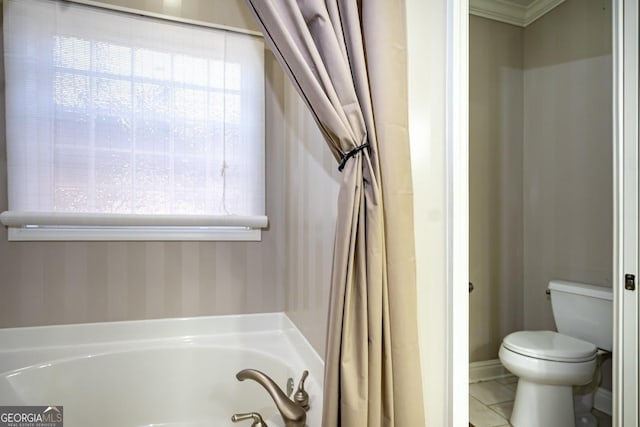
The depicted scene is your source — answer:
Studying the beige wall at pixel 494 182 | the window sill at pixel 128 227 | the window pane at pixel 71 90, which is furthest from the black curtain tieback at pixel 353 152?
the window pane at pixel 71 90

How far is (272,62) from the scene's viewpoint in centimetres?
173

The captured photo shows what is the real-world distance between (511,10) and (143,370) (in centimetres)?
267

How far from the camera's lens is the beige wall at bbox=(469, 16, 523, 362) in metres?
1.79

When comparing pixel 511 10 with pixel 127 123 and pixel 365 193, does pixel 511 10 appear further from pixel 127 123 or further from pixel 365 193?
pixel 127 123

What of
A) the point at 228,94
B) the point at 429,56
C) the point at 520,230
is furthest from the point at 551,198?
the point at 228,94

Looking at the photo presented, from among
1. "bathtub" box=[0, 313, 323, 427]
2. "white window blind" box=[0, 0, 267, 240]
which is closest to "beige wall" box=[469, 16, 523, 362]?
"bathtub" box=[0, 313, 323, 427]

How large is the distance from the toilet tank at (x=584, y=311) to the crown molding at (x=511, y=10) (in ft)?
4.90

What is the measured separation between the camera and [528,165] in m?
1.87

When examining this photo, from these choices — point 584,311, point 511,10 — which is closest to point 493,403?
point 584,311

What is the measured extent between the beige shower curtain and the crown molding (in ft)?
4.45

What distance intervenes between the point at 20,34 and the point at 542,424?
288 cm

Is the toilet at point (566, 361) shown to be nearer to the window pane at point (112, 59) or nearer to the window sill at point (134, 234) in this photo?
the window sill at point (134, 234)

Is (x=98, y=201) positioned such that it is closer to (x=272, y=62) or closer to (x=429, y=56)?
(x=272, y=62)

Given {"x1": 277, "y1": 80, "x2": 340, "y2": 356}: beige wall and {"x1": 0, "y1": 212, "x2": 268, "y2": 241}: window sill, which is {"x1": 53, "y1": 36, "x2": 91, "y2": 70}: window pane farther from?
{"x1": 277, "y1": 80, "x2": 340, "y2": 356}: beige wall
